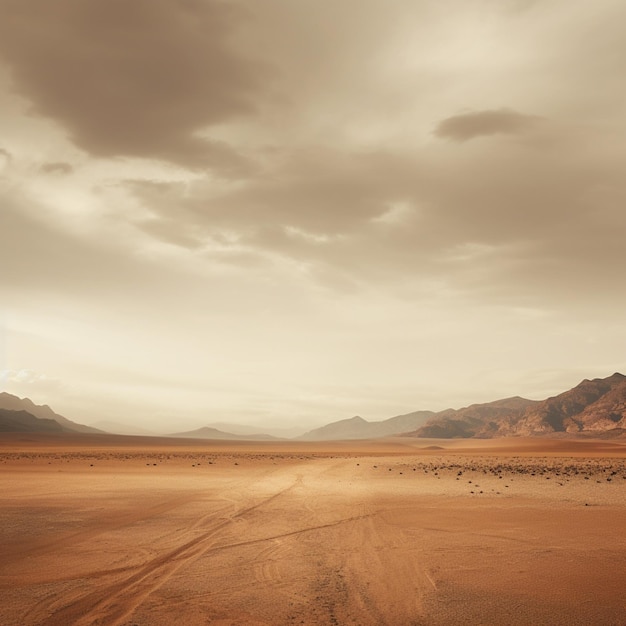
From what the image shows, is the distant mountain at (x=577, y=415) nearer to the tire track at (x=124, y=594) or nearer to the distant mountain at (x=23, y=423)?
the tire track at (x=124, y=594)

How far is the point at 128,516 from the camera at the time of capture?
52.3 feet

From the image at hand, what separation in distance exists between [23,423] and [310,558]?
176917mm

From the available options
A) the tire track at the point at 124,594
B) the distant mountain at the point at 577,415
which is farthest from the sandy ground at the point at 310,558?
the distant mountain at the point at 577,415

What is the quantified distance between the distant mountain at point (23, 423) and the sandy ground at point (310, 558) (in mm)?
142736

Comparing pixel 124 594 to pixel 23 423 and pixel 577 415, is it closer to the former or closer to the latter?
pixel 577 415

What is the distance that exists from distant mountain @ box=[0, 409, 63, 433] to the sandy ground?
143 m

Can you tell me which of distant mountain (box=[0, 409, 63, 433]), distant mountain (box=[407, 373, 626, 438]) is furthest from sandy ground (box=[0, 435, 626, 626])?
distant mountain (box=[0, 409, 63, 433])

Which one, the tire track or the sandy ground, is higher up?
the tire track

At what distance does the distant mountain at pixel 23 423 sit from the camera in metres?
143

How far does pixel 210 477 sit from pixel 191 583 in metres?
21.5

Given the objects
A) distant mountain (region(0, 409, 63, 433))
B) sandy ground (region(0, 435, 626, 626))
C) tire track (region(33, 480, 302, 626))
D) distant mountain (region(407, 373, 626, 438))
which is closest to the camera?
tire track (region(33, 480, 302, 626))

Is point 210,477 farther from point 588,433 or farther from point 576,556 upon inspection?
point 588,433

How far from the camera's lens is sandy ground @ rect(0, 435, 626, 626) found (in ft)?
26.3

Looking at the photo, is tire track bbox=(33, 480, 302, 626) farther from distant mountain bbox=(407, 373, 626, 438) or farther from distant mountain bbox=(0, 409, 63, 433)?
distant mountain bbox=(0, 409, 63, 433)
